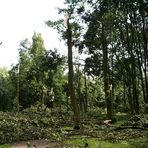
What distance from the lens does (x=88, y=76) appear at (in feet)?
178

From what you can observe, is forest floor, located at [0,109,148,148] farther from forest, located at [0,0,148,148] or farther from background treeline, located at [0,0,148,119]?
background treeline, located at [0,0,148,119]

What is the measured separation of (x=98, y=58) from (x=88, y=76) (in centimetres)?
704

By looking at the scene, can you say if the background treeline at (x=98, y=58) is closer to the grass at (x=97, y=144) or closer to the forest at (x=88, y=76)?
the forest at (x=88, y=76)

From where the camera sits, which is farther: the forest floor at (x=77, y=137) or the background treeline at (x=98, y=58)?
the background treeline at (x=98, y=58)

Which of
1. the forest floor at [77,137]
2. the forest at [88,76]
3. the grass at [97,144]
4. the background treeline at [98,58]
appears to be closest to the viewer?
the grass at [97,144]

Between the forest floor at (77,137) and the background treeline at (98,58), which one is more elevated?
the background treeline at (98,58)

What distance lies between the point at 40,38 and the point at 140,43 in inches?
1621

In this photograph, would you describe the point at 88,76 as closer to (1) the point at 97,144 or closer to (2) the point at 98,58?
(2) the point at 98,58

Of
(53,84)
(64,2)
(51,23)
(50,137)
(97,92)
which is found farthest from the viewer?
(97,92)

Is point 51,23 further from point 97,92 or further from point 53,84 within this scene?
point 97,92

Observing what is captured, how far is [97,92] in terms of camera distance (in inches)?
2908

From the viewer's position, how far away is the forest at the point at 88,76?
22156 mm

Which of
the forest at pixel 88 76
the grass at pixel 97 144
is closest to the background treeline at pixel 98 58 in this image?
the forest at pixel 88 76

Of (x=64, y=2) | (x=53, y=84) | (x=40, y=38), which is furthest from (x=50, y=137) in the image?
(x=40, y=38)
